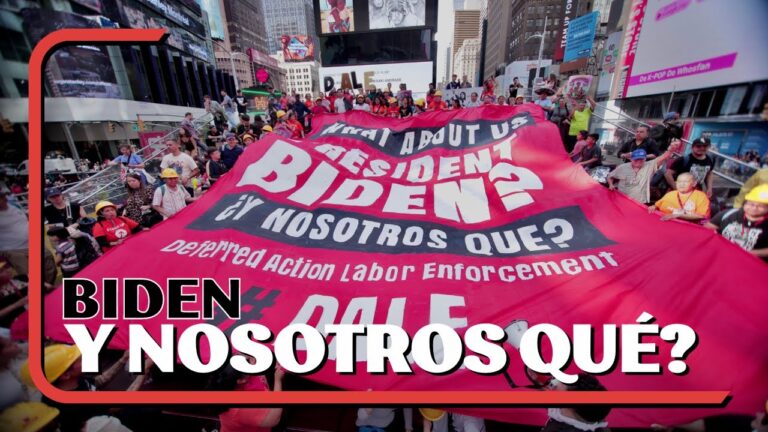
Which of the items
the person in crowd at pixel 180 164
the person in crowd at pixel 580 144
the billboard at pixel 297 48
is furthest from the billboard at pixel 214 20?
the person in crowd at pixel 580 144

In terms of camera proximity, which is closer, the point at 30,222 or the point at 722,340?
the point at 30,222

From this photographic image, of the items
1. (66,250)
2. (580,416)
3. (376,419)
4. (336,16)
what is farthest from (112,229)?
(336,16)

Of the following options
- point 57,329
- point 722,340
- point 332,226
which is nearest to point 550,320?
point 722,340

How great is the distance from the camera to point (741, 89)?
276 cm

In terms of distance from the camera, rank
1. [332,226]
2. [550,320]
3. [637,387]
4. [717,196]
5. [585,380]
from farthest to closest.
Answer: [717,196], [332,226], [550,320], [637,387], [585,380]

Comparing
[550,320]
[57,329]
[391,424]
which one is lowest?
[391,424]

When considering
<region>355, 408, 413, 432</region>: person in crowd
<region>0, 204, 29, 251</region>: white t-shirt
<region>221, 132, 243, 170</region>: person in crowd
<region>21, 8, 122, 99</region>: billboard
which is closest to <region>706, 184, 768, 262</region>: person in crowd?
<region>355, 408, 413, 432</region>: person in crowd

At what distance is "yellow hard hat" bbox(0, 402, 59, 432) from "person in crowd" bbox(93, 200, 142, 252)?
3412 millimetres

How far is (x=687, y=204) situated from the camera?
159 inches

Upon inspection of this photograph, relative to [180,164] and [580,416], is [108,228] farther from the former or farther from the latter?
[580,416]

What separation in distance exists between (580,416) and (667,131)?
594cm

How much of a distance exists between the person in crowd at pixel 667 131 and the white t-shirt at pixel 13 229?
7.67 m

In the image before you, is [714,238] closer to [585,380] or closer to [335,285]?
[585,380]

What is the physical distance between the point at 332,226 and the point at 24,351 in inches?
105
